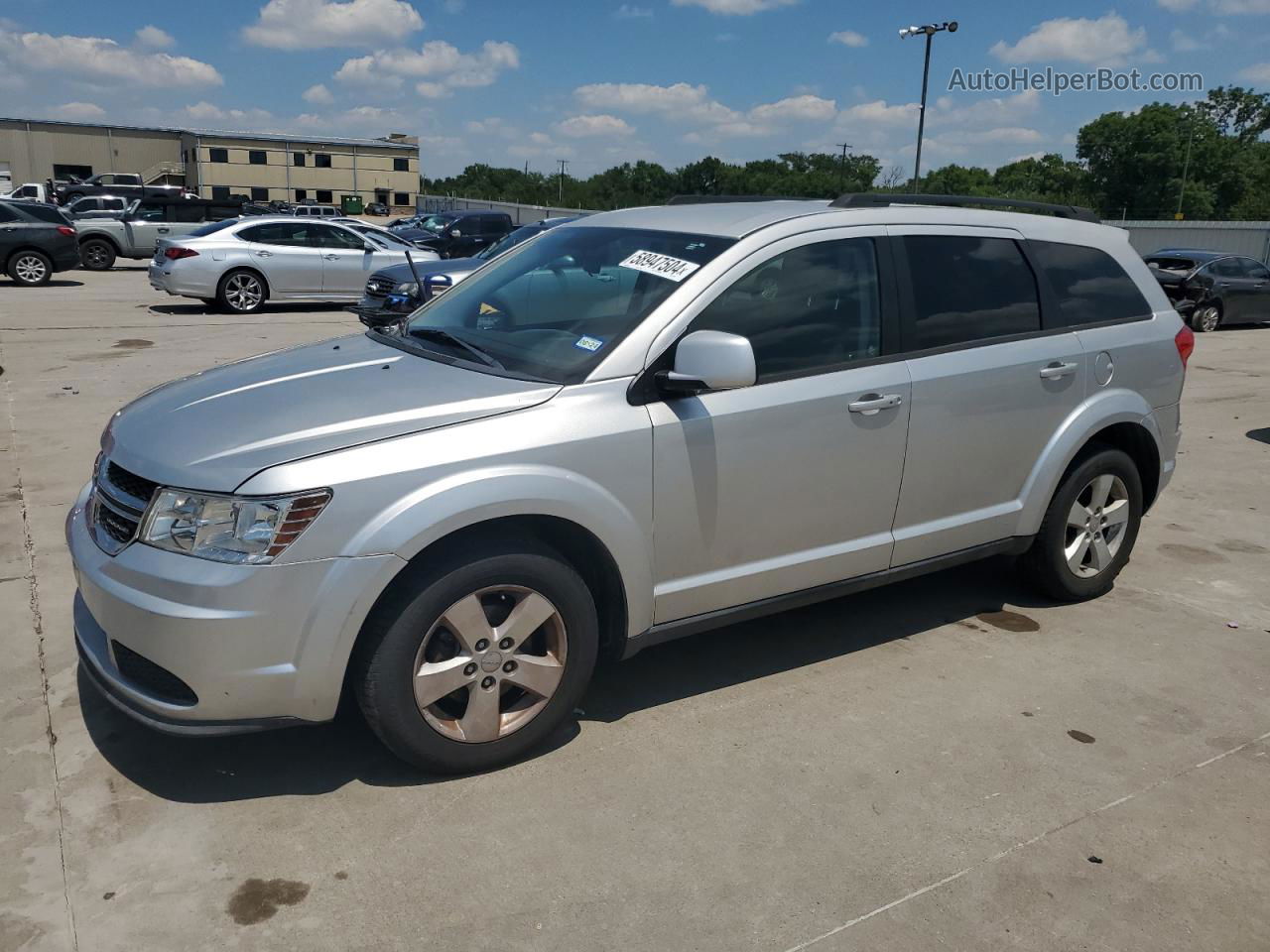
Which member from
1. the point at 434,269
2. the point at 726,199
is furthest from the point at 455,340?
the point at 434,269

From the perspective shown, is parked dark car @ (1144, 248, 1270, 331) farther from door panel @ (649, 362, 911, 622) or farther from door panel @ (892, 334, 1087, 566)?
door panel @ (649, 362, 911, 622)

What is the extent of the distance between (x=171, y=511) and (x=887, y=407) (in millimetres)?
2530

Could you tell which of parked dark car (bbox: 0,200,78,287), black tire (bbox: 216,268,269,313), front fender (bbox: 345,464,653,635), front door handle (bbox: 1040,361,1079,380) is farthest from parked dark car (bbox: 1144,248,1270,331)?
parked dark car (bbox: 0,200,78,287)

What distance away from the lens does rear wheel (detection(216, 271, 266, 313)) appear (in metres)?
16.3

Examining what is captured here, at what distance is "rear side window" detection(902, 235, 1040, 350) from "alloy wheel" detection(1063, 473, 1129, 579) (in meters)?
0.88

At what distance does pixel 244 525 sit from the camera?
303 centimetres

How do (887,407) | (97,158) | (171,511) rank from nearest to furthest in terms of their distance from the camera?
(171,511)
(887,407)
(97,158)

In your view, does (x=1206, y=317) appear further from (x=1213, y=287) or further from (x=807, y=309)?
(x=807, y=309)

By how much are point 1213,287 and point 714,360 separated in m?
18.7

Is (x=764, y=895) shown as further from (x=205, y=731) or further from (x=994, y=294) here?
(x=994, y=294)

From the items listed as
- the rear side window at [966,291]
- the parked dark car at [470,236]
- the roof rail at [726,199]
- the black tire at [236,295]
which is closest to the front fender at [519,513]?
the rear side window at [966,291]

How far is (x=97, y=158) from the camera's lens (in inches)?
3686

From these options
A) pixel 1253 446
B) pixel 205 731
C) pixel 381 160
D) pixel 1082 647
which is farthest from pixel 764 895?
pixel 381 160

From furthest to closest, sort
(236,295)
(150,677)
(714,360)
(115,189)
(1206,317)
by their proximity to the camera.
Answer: (115,189)
(1206,317)
(236,295)
(714,360)
(150,677)
